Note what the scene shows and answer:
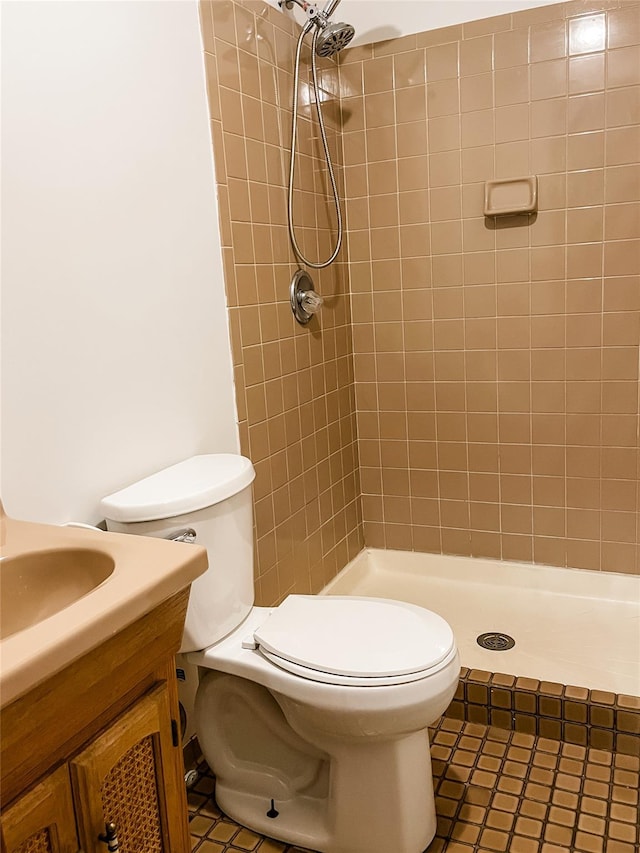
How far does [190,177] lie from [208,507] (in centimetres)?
86

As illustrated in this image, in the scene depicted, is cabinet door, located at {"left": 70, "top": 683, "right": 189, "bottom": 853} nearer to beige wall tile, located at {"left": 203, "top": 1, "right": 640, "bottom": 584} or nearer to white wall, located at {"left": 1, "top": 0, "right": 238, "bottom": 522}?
white wall, located at {"left": 1, "top": 0, "right": 238, "bottom": 522}

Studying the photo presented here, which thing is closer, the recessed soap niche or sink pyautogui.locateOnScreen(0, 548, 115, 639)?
sink pyautogui.locateOnScreen(0, 548, 115, 639)

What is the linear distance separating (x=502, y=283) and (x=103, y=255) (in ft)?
4.70

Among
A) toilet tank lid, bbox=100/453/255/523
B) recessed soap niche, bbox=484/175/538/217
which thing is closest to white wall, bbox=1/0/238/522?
toilet tank lid, bbox=100/453/255/523

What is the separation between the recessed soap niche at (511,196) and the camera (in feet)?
7.66

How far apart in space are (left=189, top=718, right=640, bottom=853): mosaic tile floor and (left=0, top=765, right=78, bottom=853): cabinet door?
0.77m

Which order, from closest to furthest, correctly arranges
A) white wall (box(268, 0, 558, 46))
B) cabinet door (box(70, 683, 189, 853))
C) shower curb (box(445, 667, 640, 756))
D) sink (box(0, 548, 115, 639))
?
cabinet door (box(70, 683, 189, 853)), sink (box(0, 548, 115, 639)), shower curb (box(445, 667, 640, 756)), white wall (box(268, 0, 558, 46))

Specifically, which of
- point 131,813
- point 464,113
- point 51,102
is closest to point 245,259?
point 51,102

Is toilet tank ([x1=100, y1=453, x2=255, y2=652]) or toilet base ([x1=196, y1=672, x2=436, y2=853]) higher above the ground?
toilet tank ([x1=100, y1=453, x2=255, y2=652])

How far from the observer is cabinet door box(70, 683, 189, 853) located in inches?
38.9

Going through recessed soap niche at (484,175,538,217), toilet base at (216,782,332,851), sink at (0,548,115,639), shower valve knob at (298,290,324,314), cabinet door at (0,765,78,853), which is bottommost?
toilet base at (216,782,332,851)

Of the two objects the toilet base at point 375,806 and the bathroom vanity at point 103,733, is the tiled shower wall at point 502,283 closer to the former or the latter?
the toilet base at point 375,806

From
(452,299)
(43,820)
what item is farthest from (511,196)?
(43,820)

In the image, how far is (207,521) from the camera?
1516 mm
